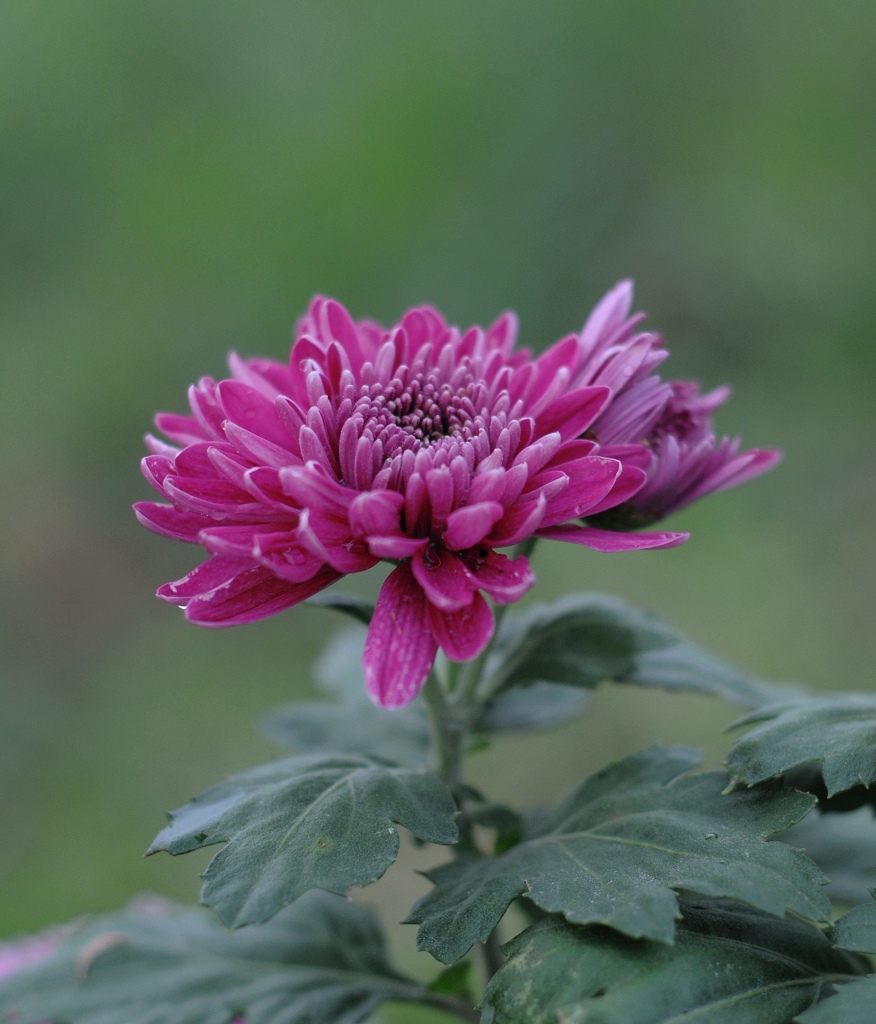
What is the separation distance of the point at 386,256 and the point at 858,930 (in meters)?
3.31

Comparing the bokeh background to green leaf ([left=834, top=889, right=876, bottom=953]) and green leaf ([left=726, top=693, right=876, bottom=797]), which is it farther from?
green leaf ([left=834, top=889, right=876, bottom=953])

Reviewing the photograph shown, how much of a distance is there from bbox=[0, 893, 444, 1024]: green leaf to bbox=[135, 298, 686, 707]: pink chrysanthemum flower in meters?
0.57

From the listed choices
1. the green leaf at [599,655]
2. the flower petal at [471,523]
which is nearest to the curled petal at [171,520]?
the flower petal at [471,523]

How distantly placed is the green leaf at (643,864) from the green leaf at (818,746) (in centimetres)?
3

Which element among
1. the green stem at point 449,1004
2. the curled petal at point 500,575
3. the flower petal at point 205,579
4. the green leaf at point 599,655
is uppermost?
the flower petal at point 205,579

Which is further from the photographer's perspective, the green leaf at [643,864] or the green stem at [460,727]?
the green stem at [460,727]

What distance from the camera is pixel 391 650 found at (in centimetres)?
96

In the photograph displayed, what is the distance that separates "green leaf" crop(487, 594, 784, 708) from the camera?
1302 millimetres

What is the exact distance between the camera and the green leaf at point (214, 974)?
50.3 inches

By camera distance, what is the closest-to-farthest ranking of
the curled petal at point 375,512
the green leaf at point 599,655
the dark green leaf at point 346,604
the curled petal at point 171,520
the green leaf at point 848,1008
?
1. the green leaf at point 848,1008
2. the curled petal at point 375,512
3. the curled petal at point 171,520
4. the dark green leaf at point 346,604
5. the green leaf at point 599,655

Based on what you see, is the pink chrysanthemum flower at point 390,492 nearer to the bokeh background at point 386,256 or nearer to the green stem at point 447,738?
the green stem at point 447,738

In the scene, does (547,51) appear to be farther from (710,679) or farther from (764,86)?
(710,679)

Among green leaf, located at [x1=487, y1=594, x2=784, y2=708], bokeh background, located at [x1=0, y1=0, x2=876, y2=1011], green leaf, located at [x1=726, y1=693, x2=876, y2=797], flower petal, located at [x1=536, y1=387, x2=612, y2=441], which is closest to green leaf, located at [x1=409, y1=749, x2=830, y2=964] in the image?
green leaf, located at [x1=726, y1=693, x2=876, y2=797]

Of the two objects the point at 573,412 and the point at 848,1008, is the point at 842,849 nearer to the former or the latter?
the point at 848,1008
